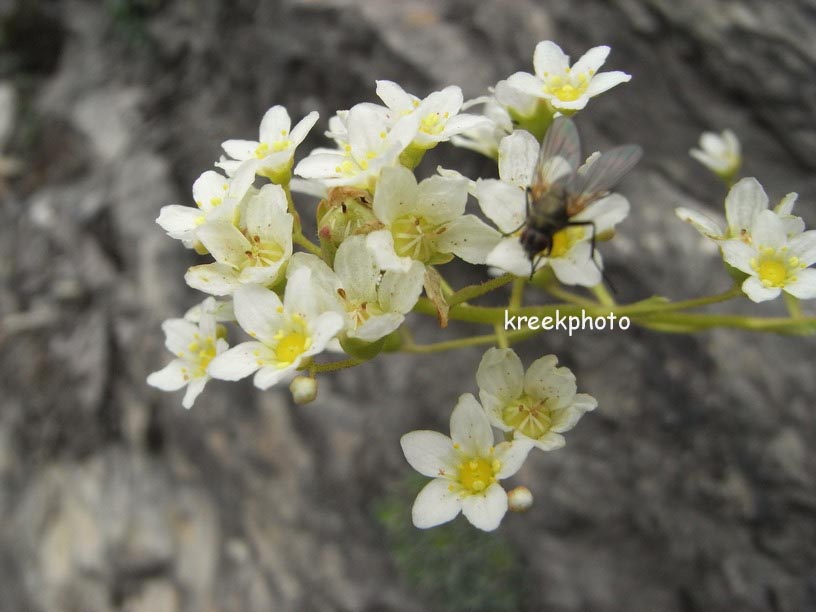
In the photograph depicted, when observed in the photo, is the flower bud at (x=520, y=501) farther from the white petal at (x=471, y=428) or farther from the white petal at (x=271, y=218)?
the white petal at (x=271, y=218)

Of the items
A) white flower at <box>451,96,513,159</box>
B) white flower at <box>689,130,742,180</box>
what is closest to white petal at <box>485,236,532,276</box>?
white flower at <box>451,96,513,159</box>

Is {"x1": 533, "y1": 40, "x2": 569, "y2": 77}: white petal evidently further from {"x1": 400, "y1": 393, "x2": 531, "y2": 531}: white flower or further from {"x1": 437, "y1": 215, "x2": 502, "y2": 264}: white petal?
{"x1": 400, "y1": 393, "x2": 531, "y2": 531}: white flower

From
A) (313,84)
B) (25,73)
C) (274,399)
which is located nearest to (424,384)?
(274,399)

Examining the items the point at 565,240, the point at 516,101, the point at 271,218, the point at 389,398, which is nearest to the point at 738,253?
the point at 565,240

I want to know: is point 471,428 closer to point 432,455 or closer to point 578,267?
point 432,455

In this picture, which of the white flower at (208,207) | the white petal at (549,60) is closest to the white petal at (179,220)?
the white flower at (208,207)

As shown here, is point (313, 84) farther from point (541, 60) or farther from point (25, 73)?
point (25, 73)
